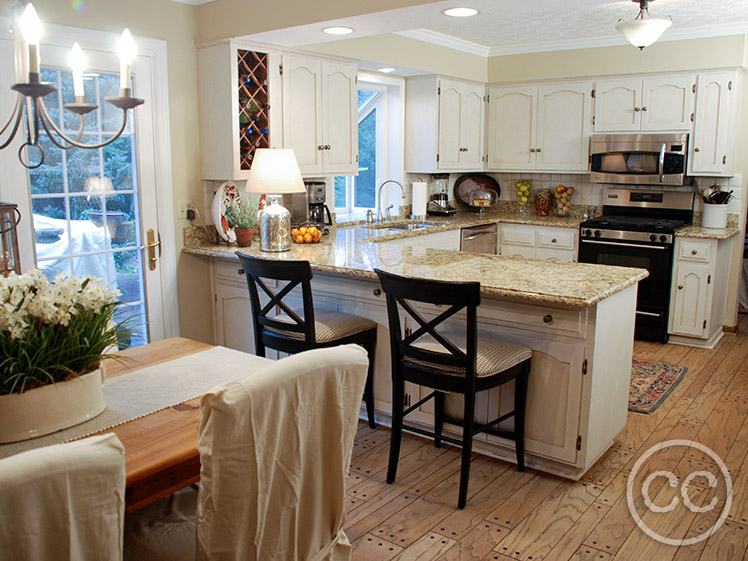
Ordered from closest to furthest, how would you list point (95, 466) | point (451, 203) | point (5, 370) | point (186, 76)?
1. point (95, 466)
2. point (5, 370)
3. point (186, 76)
4. point (451, 203)

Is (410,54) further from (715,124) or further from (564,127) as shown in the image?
(715,124)

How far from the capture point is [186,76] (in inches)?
155

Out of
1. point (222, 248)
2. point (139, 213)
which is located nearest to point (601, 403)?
point (222, 248)

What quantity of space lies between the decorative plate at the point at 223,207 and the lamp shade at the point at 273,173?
16.1 inches

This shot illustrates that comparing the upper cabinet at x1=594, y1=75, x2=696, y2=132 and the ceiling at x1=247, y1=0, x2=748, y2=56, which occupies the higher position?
the ceiling at x1=247, y1=0, x2=748, y2=56

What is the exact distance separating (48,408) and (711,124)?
5103 millimetres

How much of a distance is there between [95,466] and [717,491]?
2.66 metres

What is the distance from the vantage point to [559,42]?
5.72 m

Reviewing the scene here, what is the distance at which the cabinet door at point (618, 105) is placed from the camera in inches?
214

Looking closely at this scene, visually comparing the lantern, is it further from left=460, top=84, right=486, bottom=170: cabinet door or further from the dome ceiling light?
left=460, top=84, right=486, bottom=170: cabinet door

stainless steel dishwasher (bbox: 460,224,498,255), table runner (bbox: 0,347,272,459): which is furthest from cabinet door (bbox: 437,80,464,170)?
table runner (bbox: 0,347,272,459)

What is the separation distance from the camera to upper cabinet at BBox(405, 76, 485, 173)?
562 centimetres

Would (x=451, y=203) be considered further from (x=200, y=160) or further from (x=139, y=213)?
(x=139, y=213)

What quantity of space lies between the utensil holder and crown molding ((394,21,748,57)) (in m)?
1.30
